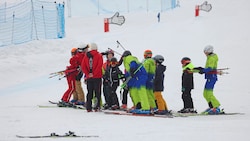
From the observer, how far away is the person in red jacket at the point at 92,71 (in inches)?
416

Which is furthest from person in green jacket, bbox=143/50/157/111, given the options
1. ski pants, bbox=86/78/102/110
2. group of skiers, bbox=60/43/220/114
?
ski pants, bbox=86/78/102/110

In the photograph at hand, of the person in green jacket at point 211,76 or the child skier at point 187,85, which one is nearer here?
the person in green jacket at point 211,76

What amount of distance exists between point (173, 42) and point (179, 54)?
310 centimetres

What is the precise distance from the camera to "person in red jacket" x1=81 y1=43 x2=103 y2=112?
10.6 metres

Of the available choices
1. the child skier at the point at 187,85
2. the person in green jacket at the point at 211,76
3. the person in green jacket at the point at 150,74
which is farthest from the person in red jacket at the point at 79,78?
the person in green jacket at the point at 211,76

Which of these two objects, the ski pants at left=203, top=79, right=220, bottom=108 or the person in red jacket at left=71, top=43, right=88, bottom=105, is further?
the person in red jacket at left=71, top=43, right=88, bottom=105

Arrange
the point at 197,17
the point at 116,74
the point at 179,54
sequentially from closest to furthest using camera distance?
the point at 116,74 → the point at 179,54 → the point at 197,17

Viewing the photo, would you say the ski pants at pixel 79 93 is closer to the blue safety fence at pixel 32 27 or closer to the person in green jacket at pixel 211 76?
the person in green jacket at pixel 211 76

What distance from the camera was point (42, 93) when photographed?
14477 mm

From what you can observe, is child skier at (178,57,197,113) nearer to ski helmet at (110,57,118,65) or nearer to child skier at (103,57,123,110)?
child skier at (103,57,123,110)

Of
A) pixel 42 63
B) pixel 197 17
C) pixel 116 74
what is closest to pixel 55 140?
pixel 116 74

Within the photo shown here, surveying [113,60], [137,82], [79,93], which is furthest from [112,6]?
[137,82]

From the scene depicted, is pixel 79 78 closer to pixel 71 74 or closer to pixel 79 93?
pixel 71 74

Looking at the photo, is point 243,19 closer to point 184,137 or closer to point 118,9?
point 118,9
